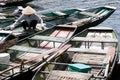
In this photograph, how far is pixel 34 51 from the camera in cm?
1003

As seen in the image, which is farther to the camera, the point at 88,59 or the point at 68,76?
the point at 88,59

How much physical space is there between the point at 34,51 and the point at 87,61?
5.69 feet

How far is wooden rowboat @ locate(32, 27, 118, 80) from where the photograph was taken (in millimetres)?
8109

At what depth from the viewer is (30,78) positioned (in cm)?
870

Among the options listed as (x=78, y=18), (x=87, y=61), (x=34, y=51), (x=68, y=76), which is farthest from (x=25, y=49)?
(x=78, y=18)

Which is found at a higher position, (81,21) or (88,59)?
(81,21)

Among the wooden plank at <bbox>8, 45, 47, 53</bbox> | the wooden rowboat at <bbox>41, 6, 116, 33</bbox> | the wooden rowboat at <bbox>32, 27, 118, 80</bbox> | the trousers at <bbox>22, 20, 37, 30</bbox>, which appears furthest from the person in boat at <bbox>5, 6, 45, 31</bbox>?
the wooden plank at <bbox>8, 45, 47, 53</bbox>

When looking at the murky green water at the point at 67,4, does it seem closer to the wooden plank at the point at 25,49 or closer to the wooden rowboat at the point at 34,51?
the wooden rowboat at the point at 34,51

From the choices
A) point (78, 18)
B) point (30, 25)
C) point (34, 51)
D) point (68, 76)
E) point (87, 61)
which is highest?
point (30, 25)

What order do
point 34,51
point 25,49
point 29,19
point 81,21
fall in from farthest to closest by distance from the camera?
point 81,21, point 29,19, point 25,49, point 34,51

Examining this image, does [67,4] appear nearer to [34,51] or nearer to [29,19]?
[29,19]

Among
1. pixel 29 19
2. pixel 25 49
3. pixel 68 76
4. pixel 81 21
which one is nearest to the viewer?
pixel 68 76

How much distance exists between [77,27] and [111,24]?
15.0 feet

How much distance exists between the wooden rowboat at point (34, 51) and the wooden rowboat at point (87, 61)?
32cm
